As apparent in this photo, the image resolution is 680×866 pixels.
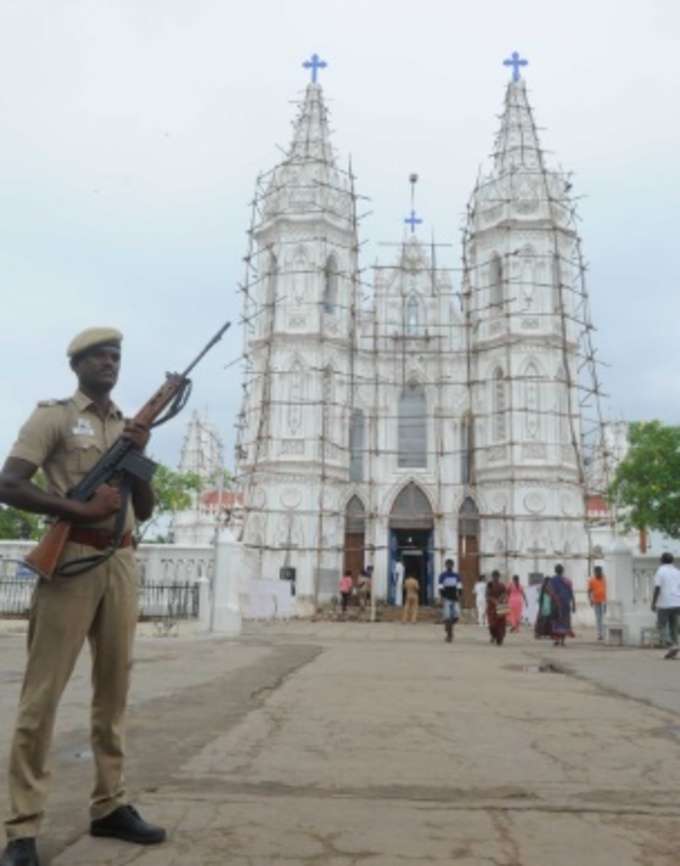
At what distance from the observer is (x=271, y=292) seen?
30.9 m

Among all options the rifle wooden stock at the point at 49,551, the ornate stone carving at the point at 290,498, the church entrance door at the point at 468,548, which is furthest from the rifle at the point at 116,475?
the church entrance door at the point at 468,548

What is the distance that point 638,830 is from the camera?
108 inches

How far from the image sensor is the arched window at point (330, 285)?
30.7 m

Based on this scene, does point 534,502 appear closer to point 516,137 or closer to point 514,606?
point 514,606

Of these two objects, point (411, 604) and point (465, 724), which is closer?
point (465, 724)

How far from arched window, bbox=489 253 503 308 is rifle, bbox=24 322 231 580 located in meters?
28.4

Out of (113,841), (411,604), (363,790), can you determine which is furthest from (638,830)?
(411,604)

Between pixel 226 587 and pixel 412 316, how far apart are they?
65.5ft

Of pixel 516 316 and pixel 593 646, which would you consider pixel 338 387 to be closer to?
pixel 516 316

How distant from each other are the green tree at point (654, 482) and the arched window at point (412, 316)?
413 inches

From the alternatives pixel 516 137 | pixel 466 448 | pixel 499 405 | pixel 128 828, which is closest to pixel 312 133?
pixel 516 137

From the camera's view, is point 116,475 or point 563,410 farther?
point 563,410

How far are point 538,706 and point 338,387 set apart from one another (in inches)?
975

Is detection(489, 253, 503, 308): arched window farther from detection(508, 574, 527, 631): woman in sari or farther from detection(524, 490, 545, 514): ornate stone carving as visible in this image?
detection(508, 574, 527, 631): woman in sari
